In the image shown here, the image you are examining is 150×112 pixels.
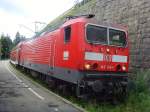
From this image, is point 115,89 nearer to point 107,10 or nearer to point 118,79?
point 118,79

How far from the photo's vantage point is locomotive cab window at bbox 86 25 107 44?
12742 millimetres

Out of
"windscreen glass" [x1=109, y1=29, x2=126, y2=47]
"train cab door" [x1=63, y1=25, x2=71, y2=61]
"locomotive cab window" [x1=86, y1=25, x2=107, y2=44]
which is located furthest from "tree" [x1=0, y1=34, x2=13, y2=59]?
"locomotive cab window" [x1=86, y1=25, x2=107, y2=44]

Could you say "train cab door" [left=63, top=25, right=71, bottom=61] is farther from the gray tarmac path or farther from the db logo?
the gray tarmac path

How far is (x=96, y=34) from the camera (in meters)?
13.0

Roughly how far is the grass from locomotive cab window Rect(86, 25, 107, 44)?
7.19 ft

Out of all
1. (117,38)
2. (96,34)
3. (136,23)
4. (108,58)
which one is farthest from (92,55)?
(136,23)

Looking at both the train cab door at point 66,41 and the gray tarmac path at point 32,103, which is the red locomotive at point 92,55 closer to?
the train cab door at point 66,41

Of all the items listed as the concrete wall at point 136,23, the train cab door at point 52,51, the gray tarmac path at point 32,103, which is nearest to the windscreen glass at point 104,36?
the concrete wall at point 136,23

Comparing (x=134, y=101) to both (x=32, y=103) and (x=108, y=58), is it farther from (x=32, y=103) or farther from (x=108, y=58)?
(x=32, y=103)

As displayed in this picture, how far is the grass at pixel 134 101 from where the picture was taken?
11.8 metres

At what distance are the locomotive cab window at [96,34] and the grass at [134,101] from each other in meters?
2.19

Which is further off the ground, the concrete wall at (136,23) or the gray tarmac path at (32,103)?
the concrete wall at (136,23)

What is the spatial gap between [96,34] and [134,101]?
2.80m

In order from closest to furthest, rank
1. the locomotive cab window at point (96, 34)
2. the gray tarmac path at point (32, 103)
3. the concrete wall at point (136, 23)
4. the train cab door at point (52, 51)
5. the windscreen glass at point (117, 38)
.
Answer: the gray tarmac path at point (32, 103) < the locomotive cab window at point (96, 34) < the windscreen glass at point (117, 38) < the concrete wall at point (136, 23) < the train cab door at point (52, 51)
